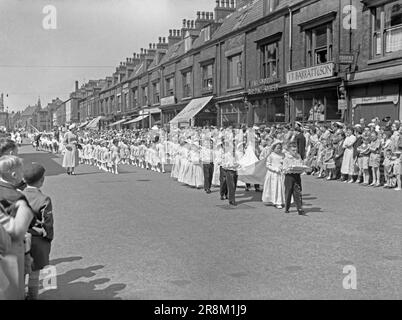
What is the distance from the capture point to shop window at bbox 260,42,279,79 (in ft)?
85.9

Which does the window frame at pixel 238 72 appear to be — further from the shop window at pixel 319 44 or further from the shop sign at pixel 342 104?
the shop sign at pixel 342 104

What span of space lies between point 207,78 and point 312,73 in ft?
46.5

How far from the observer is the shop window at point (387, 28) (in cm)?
1834

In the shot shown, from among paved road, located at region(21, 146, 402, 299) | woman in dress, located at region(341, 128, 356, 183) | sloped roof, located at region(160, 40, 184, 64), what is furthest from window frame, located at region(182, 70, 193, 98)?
paved road, located at region(21, 146, 402, 299)

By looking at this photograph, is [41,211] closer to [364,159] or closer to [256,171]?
[256,171]

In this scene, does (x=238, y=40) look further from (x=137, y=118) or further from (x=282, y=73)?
(x=137, y=118)

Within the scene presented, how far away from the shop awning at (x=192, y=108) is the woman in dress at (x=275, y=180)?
72.2 feet

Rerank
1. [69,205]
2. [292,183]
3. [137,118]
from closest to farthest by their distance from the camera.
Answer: [292,183]
[69,205]
[137,118]

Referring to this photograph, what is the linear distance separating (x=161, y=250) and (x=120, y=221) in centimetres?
247

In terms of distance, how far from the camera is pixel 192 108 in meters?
35.5

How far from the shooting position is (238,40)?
30.2 m

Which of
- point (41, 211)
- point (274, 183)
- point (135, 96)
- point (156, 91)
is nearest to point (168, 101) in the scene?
point (156, 91)
